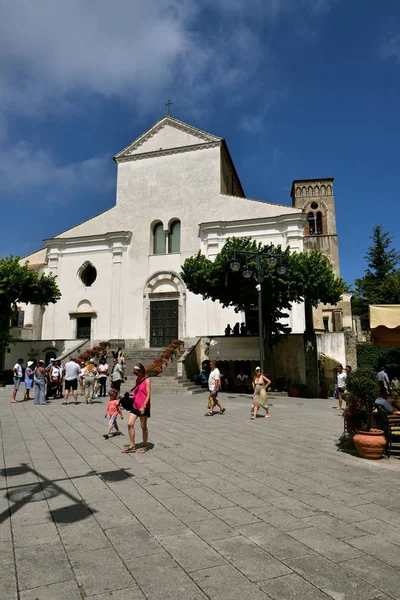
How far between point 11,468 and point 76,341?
22592 mm

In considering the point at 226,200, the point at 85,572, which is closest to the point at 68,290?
the point at 226,200

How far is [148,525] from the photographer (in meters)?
4.35

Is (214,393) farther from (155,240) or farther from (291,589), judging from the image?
(155,240)

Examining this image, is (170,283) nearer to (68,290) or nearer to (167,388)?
(68,290)

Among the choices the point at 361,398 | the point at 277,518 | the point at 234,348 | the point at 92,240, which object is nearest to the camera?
the point at 277,518

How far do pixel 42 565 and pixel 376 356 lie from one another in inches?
1360

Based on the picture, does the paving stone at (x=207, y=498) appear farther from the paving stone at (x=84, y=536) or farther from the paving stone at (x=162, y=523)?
the paving stone at (x=84, y=536)

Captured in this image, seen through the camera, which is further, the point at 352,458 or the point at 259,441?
the point at 259,441

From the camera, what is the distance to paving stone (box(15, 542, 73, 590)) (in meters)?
3.25

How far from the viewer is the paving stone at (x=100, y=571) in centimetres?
316

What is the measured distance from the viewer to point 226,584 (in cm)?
320

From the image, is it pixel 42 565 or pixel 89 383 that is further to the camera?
pixel 89 383

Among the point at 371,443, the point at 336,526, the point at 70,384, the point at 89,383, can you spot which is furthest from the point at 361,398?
the point at 70,384

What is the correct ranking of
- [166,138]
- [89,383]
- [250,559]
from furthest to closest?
[166,138], [89,383], [250,559]
